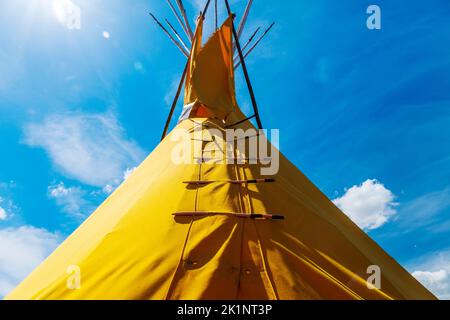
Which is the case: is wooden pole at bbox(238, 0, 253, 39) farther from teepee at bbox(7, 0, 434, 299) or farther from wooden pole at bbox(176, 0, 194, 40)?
teepee at bbox(7, 0, 434, 299)

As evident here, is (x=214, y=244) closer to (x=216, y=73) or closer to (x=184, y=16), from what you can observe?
(x=216, y=73)

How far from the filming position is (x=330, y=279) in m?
2.44

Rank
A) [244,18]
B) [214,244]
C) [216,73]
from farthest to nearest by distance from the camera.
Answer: [244,18] < [216,73] < [214,244]

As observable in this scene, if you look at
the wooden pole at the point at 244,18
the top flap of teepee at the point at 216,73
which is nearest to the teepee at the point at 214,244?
the top flap of teepee at the point at 216,73

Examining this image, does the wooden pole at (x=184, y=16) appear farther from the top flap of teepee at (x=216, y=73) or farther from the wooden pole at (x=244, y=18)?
the top flap of teepee at (x=216, y=73)

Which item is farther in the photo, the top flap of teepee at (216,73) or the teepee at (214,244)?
the top flap of teepee at (216,73)

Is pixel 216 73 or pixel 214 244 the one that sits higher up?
pixel 216 73

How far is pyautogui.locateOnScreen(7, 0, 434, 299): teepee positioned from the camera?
7.66 ft

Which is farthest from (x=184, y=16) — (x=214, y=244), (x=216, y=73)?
(x=214, y=244)

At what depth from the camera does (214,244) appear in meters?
2.63

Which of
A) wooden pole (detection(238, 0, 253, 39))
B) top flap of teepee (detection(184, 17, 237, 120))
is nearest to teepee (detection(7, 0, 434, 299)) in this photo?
top flap of teepee (detection(184, 17, 237, 120))

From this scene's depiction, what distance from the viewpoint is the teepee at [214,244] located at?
233 cm
